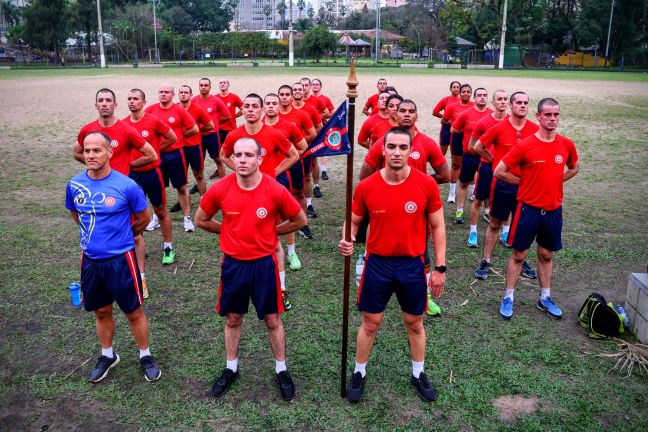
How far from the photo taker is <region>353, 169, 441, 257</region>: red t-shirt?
461 centimetres

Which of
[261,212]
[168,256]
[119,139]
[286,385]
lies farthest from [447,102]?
[286,385]

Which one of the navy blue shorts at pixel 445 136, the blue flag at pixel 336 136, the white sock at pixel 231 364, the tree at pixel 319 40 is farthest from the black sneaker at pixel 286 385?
the tree at pixel 319 40

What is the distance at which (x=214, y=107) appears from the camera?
1162 centimetres

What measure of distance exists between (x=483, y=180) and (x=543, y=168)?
227 cm

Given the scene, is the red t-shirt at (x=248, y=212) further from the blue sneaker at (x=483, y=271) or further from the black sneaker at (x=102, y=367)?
the blue sneaker at (x=483, y=271)

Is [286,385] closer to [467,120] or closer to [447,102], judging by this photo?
[467,120]

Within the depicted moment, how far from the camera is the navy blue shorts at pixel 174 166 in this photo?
29.5 ft

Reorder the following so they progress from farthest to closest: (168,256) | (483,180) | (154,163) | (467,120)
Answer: (467,120)
(483,180)
(168,256)
(154,163)

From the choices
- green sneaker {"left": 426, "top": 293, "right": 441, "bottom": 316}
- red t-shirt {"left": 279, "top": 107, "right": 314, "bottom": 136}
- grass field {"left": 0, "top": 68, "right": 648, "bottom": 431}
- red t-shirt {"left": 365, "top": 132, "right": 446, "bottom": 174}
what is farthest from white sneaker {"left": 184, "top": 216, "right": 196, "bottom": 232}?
green sneaker {"left": 426, "top": 293, "right": 441, "bottom": 316}

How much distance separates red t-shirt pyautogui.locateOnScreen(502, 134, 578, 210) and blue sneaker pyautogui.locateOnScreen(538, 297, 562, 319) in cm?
123

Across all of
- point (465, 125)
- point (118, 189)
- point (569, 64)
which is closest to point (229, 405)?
point (118, 189)

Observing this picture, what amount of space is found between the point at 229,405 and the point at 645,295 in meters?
4.65

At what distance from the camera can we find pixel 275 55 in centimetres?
8200

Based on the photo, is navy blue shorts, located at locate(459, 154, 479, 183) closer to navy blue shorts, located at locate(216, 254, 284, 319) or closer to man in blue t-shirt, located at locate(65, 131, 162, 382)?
navy blue shorts, located at locate(216, 254, 284, 319)
